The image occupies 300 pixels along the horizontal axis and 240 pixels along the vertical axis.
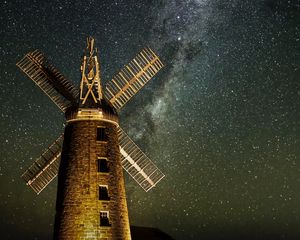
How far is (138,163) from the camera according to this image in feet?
75.9

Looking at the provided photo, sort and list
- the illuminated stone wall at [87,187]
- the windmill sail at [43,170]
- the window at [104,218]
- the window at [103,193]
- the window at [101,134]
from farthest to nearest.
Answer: the windmill sail at [43,170]
the window at [101,134]
the window at [103,193]
the window at [104,218]
the illuminated stone wall at [87,187]

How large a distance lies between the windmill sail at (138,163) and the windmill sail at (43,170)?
324 centimetres

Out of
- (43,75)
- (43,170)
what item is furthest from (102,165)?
(43,75)

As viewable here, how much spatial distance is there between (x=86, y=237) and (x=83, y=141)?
4189mm

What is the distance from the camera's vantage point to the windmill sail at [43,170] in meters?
22.8

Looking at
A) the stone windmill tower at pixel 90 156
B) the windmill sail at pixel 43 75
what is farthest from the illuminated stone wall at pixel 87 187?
the windmill sail at pixel 43 75

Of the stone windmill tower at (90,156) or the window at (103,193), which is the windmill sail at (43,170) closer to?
the stone windmill tower at (90,156)

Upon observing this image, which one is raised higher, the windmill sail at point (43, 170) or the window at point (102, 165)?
the windmill sail at point (43, 170)

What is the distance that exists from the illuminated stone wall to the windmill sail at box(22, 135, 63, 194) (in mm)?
2315

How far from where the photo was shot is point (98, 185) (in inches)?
780

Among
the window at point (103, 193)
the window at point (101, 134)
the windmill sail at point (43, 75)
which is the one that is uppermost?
the windmill sail at point (43, 75)

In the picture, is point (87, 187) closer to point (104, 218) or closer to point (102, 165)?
point (102, 165)

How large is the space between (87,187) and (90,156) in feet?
4.58

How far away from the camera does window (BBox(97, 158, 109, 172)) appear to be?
20234 mm
